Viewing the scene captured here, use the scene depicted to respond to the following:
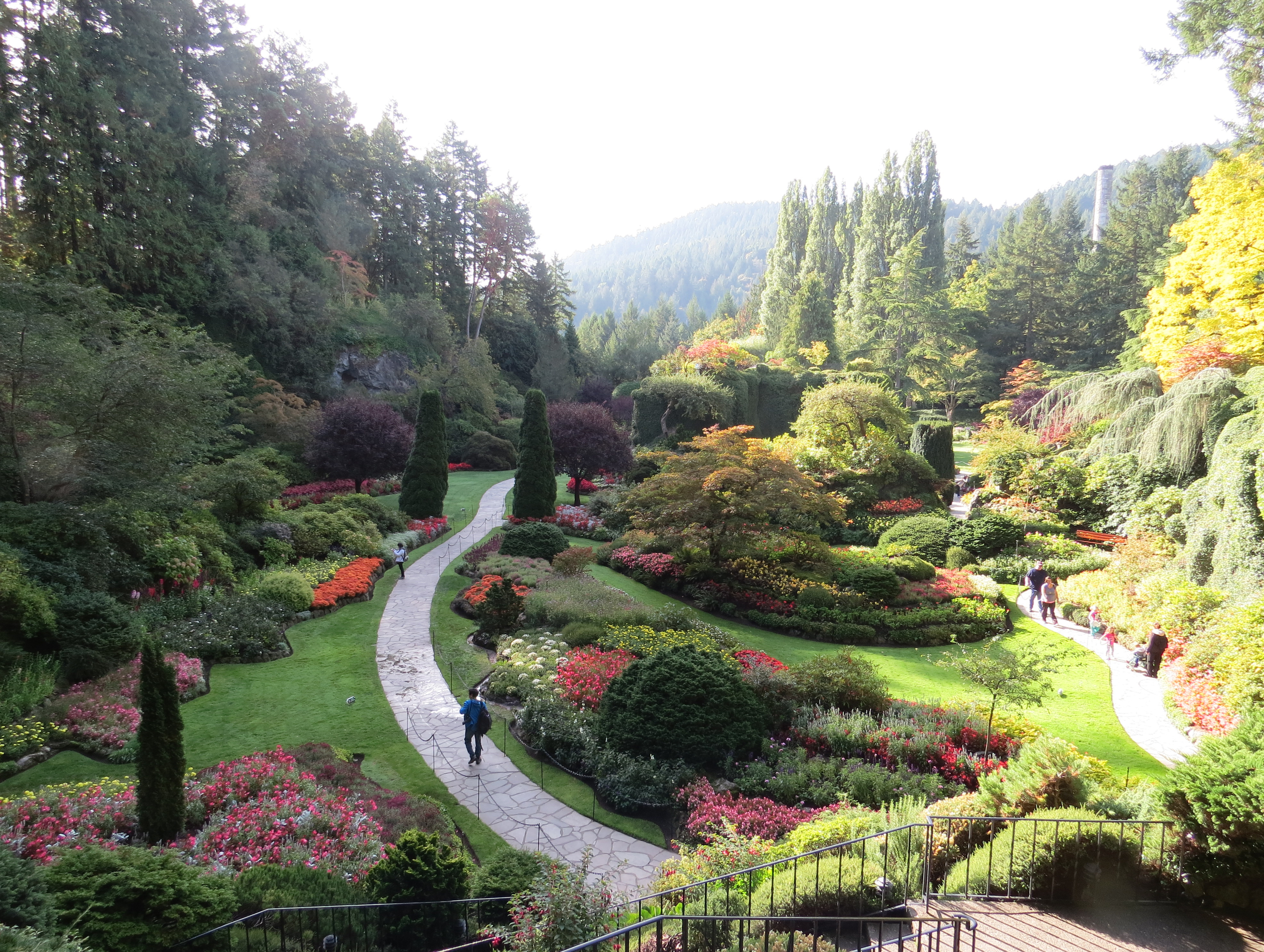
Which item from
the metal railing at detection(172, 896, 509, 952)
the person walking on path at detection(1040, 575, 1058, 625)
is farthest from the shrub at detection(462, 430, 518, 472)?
the metal railing at detection(172, 896, 509, 952)

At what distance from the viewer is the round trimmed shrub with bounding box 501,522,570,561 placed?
1861 centimetres

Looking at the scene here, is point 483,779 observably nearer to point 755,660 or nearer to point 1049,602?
point 755,660

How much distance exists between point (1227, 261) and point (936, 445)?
505 inches

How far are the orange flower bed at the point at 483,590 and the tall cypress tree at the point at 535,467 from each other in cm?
649

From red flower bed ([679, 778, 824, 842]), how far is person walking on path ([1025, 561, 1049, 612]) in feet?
37.7

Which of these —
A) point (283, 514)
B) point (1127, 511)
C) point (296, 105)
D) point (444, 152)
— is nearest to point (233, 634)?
point (283, 514)

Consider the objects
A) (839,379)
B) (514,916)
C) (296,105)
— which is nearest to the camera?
(514,916)

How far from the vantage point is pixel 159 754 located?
6.20 meters

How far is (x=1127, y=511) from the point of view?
819 inches

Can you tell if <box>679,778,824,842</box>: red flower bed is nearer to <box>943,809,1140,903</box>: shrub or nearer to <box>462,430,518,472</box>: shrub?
<box>943,809,1140,903</box>: shrub

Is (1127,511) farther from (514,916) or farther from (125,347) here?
(125,347)

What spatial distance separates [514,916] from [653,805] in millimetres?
3163

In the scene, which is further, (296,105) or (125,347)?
(296,105)

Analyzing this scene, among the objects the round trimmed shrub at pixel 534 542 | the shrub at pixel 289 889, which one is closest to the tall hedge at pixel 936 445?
the round trimmed shrub at pixel 534 542
